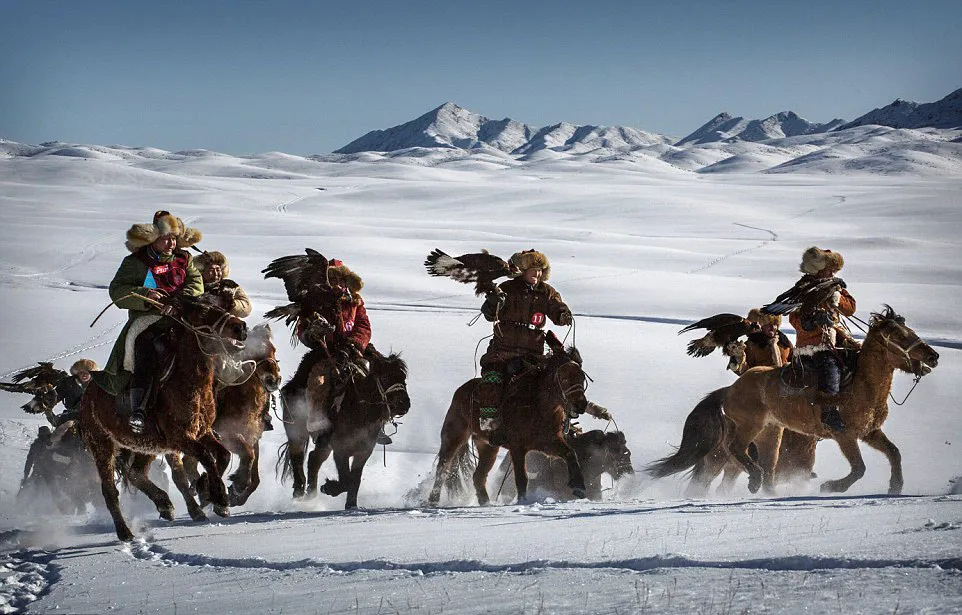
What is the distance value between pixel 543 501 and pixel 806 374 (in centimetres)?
265

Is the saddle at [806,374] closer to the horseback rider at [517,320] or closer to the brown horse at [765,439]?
the brown horse at [765,439]

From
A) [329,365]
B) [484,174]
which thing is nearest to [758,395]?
[329,365]

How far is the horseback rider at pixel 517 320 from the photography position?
8.70m

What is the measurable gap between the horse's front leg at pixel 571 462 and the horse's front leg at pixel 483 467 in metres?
0.82

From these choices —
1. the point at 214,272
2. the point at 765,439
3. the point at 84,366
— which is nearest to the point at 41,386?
the point at 84,366

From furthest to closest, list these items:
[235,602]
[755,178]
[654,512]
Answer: [755,178]
[654,512]
[235,602]

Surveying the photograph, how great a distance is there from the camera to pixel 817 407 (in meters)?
8.52

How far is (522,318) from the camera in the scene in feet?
28.7

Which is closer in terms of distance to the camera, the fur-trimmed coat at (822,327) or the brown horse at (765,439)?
the fur-trimmed coat at (822,327)

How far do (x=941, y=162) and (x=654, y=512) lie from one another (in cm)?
9726

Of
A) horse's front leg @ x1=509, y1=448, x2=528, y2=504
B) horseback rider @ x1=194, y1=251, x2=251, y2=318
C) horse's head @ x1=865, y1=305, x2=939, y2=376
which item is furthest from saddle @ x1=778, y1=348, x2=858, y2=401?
horseback rider @ x1=194, y1=251, x2=251, y2=318

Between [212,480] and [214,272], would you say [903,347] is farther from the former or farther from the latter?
[214,272]

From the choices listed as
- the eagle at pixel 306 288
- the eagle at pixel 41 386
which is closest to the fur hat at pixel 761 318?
the eagle at pixel 306 288

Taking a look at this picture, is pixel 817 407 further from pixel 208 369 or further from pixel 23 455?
pixel 23 455
